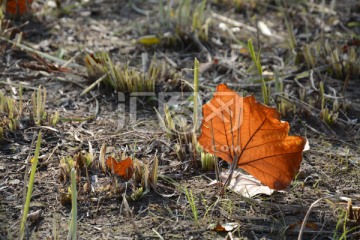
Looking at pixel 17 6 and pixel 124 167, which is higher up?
pixel 17 6

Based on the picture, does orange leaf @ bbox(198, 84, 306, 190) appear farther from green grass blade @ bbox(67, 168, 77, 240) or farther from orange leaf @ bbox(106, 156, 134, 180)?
green grass blade @ bbox(67, 168, 77, 240)

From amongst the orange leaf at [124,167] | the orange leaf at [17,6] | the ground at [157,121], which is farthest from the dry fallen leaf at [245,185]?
the orange leaf at [17,6]

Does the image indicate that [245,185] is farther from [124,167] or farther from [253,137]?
[124,167]

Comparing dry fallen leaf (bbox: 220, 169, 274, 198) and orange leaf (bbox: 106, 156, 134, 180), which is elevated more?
orange leaf (bbox: 106, 156, 134, 180)

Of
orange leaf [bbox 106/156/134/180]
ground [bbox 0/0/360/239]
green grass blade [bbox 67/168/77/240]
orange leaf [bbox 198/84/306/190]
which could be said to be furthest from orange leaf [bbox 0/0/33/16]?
green grass blade [bbox 67/168/77/240]

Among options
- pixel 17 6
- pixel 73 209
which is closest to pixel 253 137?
pixel 73 209

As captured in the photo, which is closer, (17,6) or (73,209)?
(73,209)

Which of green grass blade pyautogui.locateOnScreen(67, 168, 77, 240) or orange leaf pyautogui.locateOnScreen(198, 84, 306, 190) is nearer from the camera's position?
green grass blade pyautogui.locateOnScreen(67, 168, 77, 240)
